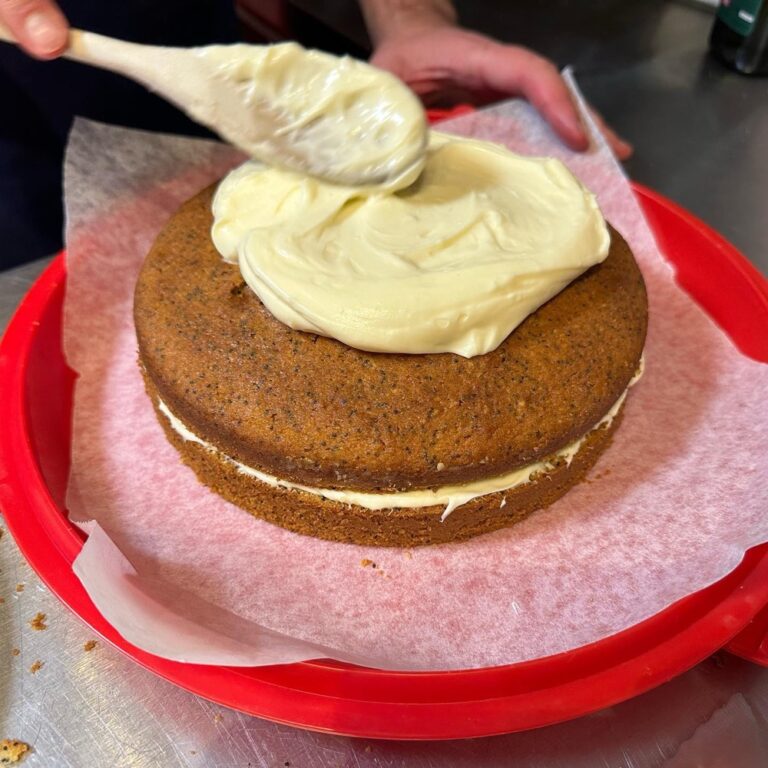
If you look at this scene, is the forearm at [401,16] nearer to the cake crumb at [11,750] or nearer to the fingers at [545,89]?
the fingers at [545,89]

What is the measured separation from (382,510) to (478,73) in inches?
66.3

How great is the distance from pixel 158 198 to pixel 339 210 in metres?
0.82

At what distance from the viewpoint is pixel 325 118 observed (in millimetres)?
1467

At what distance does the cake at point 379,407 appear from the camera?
1336mm

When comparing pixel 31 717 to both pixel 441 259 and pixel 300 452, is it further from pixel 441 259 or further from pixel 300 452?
pixel 441 259

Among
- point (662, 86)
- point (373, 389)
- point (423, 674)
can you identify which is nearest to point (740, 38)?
point (662, 86)

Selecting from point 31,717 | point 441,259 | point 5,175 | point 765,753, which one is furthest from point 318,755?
point 5,175

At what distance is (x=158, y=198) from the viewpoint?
2086 mm

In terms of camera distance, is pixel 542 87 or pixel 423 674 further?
pixel 542 87

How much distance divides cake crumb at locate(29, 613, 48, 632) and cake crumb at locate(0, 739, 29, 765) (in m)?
0.22

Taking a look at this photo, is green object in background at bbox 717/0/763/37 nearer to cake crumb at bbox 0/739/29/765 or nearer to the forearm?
the forearm

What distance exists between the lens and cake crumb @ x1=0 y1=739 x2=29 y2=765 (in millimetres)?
1268

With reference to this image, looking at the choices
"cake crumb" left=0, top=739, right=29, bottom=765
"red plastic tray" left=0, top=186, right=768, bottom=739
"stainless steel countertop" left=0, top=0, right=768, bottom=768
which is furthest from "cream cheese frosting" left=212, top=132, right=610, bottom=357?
"cake crumb" left=0, top=739, right=29, bottom=765

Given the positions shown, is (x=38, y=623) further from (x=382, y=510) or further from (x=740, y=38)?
(x=740, y=38)
